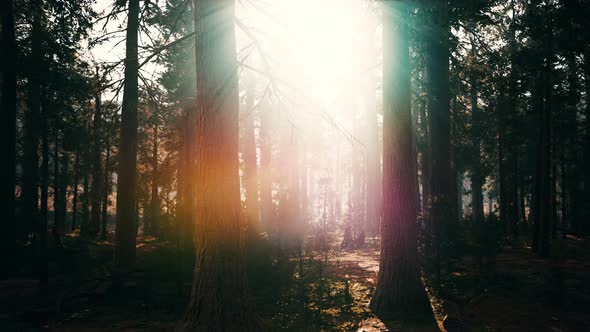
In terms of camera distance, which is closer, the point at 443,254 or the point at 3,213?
the point at 443,254

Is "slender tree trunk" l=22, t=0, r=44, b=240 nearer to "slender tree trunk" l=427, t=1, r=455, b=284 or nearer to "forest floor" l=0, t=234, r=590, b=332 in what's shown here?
"forest floor" l=0, t=234, r=590, b=332

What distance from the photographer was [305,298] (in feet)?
27.0

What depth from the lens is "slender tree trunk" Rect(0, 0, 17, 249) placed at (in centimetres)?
1197

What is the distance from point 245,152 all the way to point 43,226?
31.8 ft

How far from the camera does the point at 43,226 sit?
426 inches

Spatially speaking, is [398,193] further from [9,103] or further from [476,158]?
[476,158]

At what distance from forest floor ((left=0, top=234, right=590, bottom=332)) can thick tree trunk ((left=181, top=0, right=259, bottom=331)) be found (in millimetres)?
1125

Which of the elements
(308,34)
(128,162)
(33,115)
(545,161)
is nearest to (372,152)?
(545,161)

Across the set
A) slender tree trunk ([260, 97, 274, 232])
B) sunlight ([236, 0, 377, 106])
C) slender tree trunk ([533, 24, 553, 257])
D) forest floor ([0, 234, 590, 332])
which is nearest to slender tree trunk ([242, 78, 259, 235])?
slender tree trunk ([260, 97, 274, 232])

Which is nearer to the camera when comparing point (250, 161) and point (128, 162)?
point (128, 162)

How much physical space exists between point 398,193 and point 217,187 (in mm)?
3901

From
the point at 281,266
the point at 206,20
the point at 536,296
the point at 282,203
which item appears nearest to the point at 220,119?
the point at 206,20

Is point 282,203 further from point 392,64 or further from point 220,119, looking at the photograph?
point 220,119

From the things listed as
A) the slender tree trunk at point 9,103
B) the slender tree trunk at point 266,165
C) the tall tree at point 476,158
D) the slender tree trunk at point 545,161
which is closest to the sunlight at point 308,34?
the slender tree trunk at point 545,161
